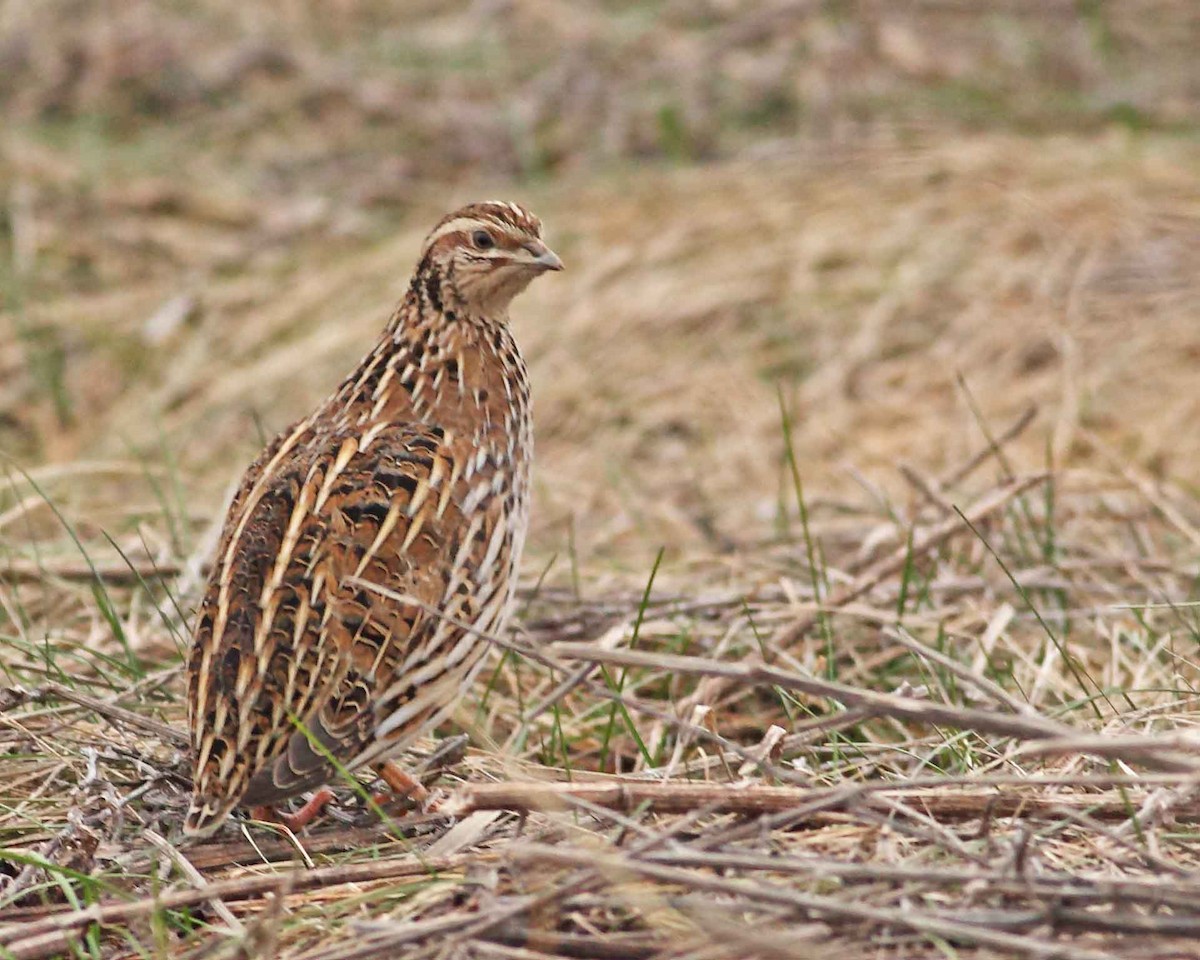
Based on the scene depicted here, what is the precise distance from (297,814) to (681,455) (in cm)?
459

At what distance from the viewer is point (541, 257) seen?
15.9 ft

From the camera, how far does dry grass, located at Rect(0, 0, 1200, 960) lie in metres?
3.65

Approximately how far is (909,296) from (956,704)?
4.62 meters

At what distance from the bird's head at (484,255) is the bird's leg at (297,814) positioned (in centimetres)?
130

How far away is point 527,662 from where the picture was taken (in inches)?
229

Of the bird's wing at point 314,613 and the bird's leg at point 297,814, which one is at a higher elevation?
the bird's wing at point 314,613

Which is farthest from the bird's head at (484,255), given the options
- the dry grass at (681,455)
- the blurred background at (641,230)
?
the blurred background at (641,230)

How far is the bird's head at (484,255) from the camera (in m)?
4.84

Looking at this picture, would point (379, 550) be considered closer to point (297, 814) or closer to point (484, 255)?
point (297, 814)

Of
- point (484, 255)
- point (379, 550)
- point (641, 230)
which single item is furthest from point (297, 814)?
point (641, 230)

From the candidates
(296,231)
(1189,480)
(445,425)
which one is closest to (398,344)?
(445,425)

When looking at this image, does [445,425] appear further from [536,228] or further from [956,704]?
[956,704]

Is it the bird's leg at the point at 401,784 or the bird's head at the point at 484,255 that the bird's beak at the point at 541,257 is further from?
the bird's leg at the point at 401,784

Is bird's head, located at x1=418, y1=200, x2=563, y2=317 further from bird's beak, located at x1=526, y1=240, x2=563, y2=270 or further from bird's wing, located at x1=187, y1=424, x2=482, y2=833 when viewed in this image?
bird's wing, located at x1=187, y1=424, x2=482, y2=833
